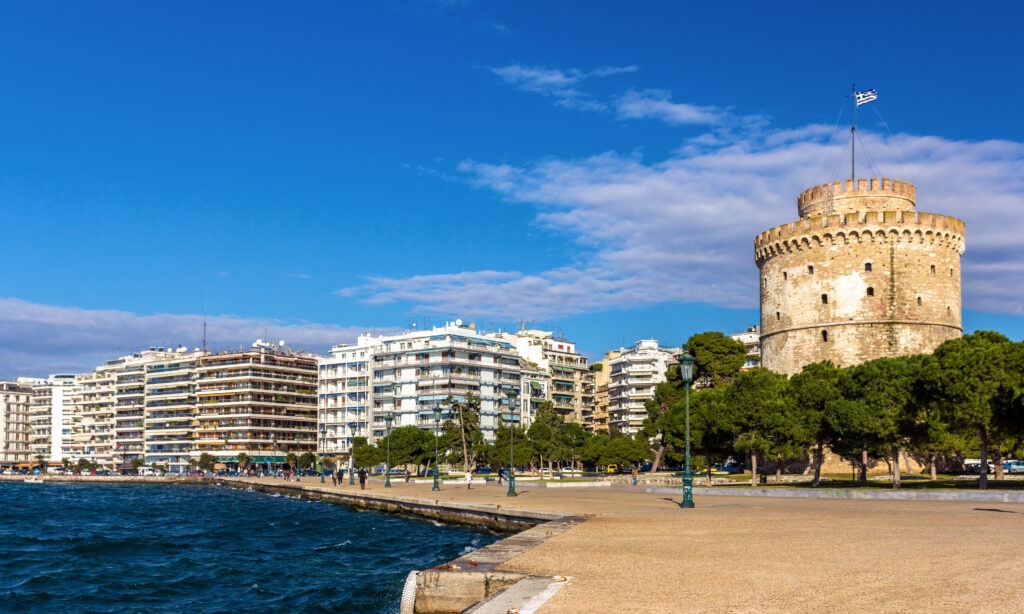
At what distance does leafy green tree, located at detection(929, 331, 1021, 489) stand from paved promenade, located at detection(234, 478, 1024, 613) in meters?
12.7

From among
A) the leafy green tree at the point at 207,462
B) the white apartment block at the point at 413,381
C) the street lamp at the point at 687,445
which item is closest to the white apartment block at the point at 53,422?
the leafy green tree at the point at 207,462

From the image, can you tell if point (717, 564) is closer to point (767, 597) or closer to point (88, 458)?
point (767, 597)

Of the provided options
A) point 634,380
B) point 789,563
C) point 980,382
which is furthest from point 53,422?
point 789,563

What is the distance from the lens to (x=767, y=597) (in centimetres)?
1025

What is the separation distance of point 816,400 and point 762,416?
2.75 meters

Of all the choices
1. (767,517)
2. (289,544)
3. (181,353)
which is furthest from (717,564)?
(181,353)

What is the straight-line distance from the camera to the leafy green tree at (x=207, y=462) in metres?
146

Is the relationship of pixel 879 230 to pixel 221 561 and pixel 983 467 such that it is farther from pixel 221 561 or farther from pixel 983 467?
pixel 221 561

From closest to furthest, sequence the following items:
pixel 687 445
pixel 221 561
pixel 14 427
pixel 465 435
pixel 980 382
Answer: pixel 221 561 < pixel 687 445 < pixel 980 382 < pixel 465 435 < pixel 14 427

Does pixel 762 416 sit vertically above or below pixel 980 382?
below

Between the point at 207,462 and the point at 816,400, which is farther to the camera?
the point at 207,462

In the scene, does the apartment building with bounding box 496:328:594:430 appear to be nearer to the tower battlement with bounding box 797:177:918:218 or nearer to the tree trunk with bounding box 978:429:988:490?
the tower battlement with bounding box 797:177:918:218

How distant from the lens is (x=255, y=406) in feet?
481

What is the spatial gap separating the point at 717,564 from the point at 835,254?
4994cm
